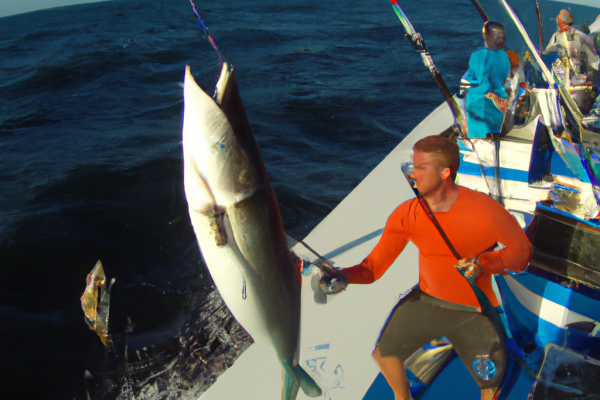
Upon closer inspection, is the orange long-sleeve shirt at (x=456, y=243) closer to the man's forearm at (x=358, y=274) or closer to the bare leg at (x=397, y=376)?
the man's forearm at (x=358, y=274)

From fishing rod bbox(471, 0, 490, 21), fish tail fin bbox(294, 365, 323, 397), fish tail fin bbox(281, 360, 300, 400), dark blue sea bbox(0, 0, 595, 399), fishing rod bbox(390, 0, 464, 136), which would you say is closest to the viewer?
fish tail fin bbox(281, 360, 300, 400)

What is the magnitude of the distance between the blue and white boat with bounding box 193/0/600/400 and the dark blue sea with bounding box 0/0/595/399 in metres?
0.56

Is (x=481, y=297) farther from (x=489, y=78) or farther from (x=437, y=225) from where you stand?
(x=489, y=78)

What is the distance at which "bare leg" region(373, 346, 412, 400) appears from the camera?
1.98 meters

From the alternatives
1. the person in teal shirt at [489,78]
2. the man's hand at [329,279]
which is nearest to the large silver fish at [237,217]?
the man's hand at [329,279]

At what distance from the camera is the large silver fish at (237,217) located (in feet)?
3.92

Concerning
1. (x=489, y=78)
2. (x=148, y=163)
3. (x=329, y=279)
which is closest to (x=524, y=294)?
(x=329, y=279)

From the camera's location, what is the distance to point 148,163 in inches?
256

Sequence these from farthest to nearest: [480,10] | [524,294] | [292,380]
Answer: [480,10] < [524,294] < [292,380]

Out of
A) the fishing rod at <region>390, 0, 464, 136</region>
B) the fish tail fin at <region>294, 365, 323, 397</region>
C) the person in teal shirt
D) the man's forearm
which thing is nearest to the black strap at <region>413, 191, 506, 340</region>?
the man's forearm

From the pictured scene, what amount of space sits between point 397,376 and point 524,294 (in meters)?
0.72

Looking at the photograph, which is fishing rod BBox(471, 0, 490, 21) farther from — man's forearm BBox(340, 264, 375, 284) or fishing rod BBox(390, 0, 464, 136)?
man's forearm BBox(340, 264, 375, 284)

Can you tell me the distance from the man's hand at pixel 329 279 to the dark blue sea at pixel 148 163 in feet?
Result: 2.57

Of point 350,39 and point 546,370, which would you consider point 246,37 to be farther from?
point 546,370
